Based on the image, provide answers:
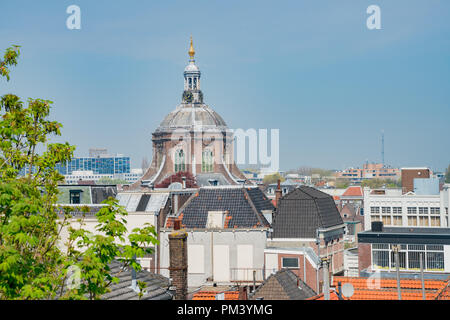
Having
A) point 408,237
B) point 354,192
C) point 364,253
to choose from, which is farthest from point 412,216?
point 354,192

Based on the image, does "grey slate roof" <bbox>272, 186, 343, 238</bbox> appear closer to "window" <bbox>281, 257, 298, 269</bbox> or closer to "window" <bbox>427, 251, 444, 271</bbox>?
"window" <bbox>281, 257, 298, 269</bbox>

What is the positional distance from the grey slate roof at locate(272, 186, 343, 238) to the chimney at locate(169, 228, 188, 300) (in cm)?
1452

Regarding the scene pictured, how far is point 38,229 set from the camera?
10.7 metres

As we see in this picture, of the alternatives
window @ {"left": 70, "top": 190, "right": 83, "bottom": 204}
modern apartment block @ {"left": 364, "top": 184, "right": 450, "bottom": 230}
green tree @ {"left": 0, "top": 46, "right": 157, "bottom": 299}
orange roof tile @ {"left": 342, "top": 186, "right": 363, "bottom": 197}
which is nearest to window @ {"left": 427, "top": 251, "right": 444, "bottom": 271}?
modern apartment block @ {"left": 364, "top": 184, "right": 450, "bottom": 230}

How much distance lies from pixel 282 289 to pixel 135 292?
744 cm

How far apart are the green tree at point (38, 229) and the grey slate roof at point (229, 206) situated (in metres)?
21.3

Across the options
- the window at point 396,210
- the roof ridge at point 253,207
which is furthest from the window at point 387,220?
the roof ridge at point 253,207

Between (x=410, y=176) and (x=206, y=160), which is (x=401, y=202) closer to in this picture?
(x=410, y=176)

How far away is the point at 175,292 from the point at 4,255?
9.40 m

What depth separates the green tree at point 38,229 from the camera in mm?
9383

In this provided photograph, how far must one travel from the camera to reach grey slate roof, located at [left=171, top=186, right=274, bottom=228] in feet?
109
